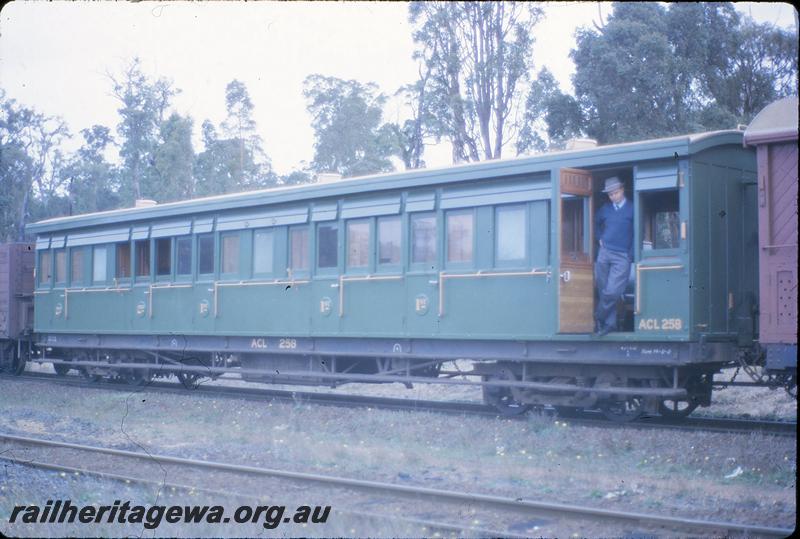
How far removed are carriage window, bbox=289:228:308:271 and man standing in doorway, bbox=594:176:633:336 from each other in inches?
204

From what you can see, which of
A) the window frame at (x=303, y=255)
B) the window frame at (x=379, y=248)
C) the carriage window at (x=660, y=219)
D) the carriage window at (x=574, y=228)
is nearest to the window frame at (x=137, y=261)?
the window frame at (x=303, y=255)

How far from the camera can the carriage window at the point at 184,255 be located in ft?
53.2

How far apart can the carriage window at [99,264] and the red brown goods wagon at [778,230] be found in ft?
42.9

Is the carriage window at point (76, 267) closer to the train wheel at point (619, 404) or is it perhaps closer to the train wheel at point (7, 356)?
the train wheel at point (7, 356)

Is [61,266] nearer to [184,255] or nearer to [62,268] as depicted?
[62,268]

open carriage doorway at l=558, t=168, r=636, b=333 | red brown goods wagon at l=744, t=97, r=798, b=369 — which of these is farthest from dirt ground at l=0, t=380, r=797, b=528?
open carriage doorway at l=558, t=168, r=636, b=333

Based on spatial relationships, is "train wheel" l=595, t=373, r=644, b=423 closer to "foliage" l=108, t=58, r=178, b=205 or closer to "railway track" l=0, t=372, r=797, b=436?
"railway track" l=0, t=372, r=797, b=436

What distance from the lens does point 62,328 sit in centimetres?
1883

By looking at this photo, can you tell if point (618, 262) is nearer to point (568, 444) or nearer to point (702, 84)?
point (568, 444)

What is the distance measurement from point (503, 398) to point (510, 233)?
8.25 feet

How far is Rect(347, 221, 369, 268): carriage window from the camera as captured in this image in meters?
13.5

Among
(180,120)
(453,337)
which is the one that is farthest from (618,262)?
(180,120)

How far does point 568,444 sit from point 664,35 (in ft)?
48.8

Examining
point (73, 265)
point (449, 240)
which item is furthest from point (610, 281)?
point (73, 265)
